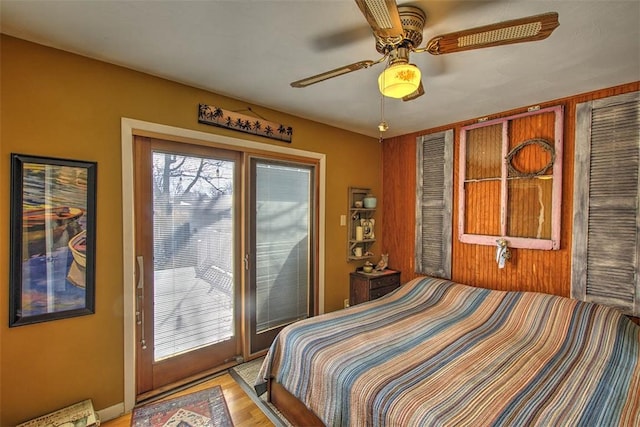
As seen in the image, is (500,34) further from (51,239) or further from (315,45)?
(51,239)

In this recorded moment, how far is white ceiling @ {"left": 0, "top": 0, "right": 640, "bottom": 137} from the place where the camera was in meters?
1.39

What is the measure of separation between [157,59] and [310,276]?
7.95ft

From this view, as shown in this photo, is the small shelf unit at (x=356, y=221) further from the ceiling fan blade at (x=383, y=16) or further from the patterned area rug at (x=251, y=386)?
the ceiling fan blade at (x=383, y=16)

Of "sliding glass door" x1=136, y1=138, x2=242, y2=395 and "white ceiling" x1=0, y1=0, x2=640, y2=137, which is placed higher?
"white ceiling" x1=0, y1=0, x2=640, y2=137

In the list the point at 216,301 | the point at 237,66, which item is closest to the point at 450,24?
the point at 237,66

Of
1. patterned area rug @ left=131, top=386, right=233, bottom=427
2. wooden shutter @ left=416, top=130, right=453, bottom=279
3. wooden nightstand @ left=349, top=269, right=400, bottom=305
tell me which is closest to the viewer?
patterned area rug @ left=131, top=386, right=233, bottom=427

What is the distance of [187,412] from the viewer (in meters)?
2.02

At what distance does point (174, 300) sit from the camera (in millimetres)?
2320

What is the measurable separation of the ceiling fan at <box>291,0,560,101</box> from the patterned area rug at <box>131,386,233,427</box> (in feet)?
7.62

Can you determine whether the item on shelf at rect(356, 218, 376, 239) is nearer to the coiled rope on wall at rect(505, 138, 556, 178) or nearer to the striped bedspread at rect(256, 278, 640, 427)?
the striped bedspread at rect(256, 278, 640, 427)

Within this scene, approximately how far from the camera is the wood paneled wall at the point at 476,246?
2.43 metres

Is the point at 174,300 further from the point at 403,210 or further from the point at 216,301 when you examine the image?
the point at 403,210

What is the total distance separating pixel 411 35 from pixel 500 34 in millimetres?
409

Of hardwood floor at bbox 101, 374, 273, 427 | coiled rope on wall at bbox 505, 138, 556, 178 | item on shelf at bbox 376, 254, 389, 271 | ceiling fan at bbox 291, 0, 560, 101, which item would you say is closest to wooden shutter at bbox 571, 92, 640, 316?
coiled rope on wall at bbox 505, 138, 556, 178
